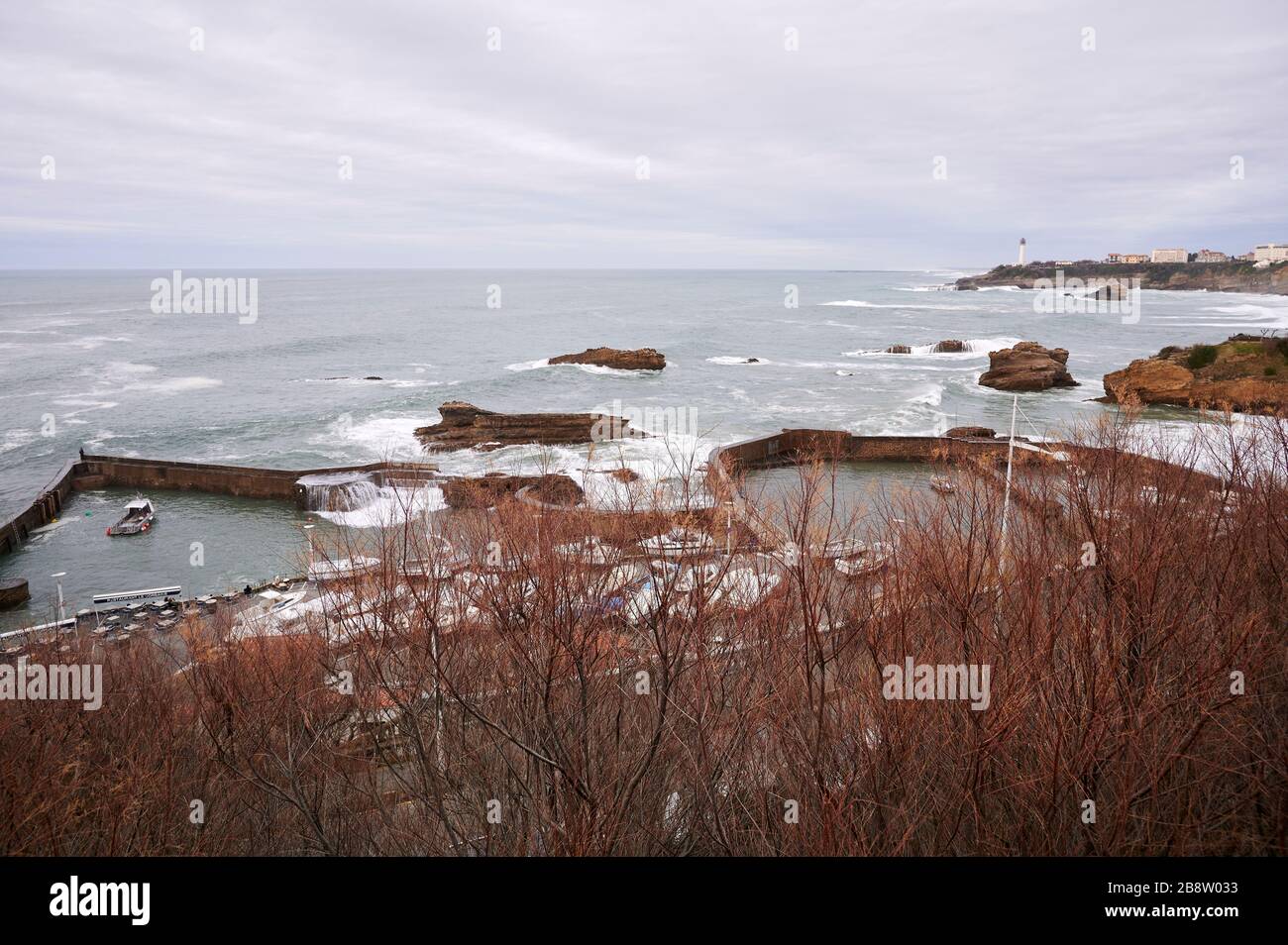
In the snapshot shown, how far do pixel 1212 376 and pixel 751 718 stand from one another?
5736 cm

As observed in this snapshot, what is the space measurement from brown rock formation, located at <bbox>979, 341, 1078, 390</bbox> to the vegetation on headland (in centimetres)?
5779

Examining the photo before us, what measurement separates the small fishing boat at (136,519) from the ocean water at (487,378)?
4.16 metres

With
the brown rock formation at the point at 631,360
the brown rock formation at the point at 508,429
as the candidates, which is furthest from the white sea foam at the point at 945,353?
the brown rock formation at the point at 508,429

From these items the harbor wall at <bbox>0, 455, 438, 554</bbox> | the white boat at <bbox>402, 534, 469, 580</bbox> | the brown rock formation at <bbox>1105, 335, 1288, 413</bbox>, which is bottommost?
the harbor wall at <bbox>0, 455, 438, 554</bbox>

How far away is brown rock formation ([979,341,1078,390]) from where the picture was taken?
66750 mm

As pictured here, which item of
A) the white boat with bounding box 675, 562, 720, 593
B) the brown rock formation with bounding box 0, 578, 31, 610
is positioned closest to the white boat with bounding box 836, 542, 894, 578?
the white boat with bounding box 675, 562, 720, 593

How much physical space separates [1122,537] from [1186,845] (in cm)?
471

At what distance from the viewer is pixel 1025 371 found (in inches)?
2657

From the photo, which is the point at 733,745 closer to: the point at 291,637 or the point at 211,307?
the point at 291,637

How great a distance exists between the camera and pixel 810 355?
9300cm

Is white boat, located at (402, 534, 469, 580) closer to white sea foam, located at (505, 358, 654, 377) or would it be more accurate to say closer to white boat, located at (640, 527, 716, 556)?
white boat, located at (640, 527, 716, 556)

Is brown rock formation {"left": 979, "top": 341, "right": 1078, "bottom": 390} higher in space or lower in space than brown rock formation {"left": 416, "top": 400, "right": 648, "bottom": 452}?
higher

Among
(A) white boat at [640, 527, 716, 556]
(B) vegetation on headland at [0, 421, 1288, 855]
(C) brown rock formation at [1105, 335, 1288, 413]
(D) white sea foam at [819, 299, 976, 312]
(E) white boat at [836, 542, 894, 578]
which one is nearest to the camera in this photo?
(B) vegetation on headland at [0, 421, 1288, 855]

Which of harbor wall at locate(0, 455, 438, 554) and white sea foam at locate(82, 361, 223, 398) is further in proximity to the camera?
white sea foam at locate(82, 361, 223, 398)
